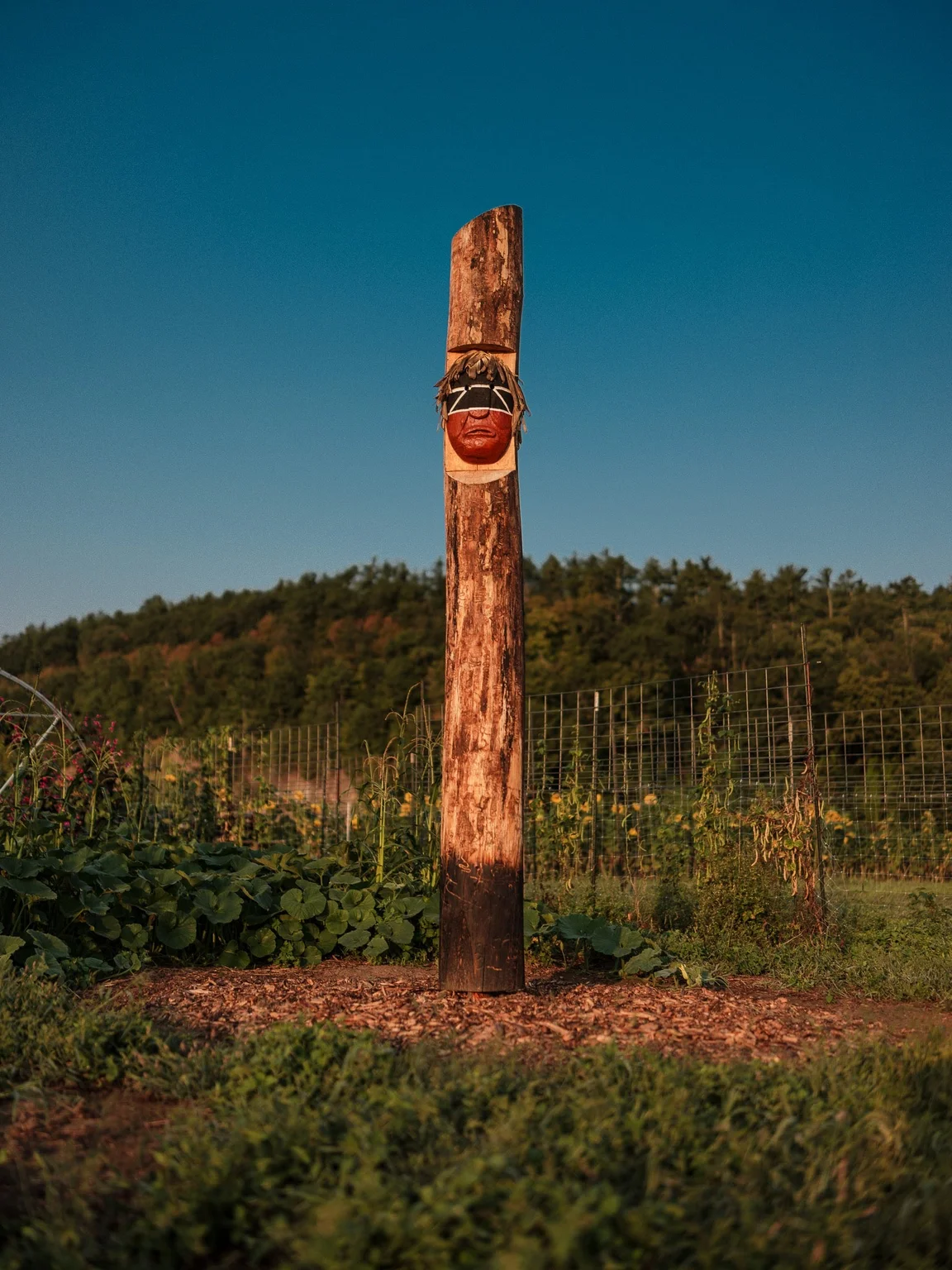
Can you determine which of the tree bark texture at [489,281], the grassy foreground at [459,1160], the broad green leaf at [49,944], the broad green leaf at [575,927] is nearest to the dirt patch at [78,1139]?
the grassy foreground at [459,1160]

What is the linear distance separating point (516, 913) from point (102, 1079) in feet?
5.38

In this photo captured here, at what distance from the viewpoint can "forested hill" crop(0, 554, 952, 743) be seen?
1805cm

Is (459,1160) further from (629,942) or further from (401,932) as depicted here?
(401,932)

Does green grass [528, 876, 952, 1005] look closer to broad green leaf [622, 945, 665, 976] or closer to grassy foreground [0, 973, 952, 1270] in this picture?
broad green leaf [622, 945, 665, 976]

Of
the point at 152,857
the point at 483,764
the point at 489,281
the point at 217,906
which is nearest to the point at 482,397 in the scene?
the point at 489,281

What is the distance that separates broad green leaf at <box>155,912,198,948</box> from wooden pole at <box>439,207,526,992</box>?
55.3 inches

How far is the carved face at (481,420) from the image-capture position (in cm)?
424

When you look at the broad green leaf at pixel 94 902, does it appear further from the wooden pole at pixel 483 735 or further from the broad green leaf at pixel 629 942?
the broad green leaf at pixel 629 942

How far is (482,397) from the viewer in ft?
14.0

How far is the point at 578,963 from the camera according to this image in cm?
515

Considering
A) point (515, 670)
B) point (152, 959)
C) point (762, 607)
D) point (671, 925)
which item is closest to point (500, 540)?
point (515, 670)

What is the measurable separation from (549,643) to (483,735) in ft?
51.6

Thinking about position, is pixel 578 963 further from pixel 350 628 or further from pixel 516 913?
pixel 350 628

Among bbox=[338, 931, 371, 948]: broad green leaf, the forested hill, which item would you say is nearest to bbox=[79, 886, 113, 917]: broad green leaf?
bbox=[338, 931, 371, 948]: broad green leaf
